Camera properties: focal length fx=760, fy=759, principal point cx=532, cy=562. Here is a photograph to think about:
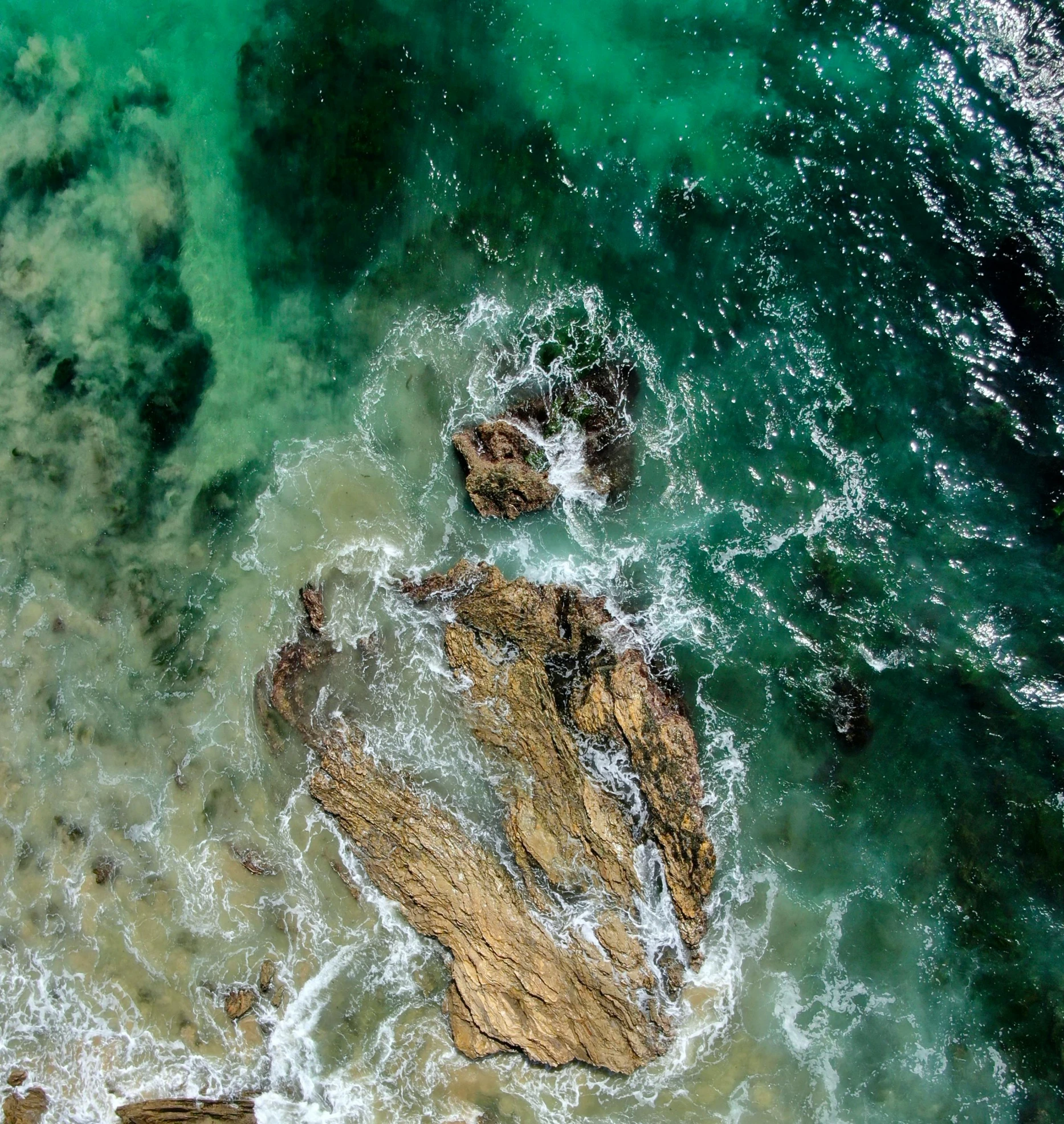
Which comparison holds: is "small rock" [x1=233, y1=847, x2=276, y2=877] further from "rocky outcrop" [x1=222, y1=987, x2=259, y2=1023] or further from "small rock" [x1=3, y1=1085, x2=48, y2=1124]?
"small rock" [x1=3, y1=1085, x2=48, y2=1124]

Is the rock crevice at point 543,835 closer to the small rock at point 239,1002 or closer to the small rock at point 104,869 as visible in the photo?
the small rock at point 239,1002

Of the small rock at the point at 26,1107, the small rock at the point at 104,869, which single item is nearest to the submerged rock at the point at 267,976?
the small rock at the point at 104,869

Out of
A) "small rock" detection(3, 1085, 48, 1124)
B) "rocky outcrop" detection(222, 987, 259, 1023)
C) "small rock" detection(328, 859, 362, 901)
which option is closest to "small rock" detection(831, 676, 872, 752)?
"small rock" detection(328, 859, 362, 901)

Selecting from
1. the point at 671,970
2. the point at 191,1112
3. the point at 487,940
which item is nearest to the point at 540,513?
the point at 487,940

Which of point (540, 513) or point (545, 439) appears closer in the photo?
point (545, 439)

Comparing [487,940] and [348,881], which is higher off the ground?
[348,881]

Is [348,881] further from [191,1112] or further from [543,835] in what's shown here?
[191,1112]

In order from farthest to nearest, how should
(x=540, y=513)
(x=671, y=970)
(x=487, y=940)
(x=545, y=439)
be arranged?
(x=540, y=513)
(x=545, y=439)
(x=487, y=940)
(x=671, y=970)
